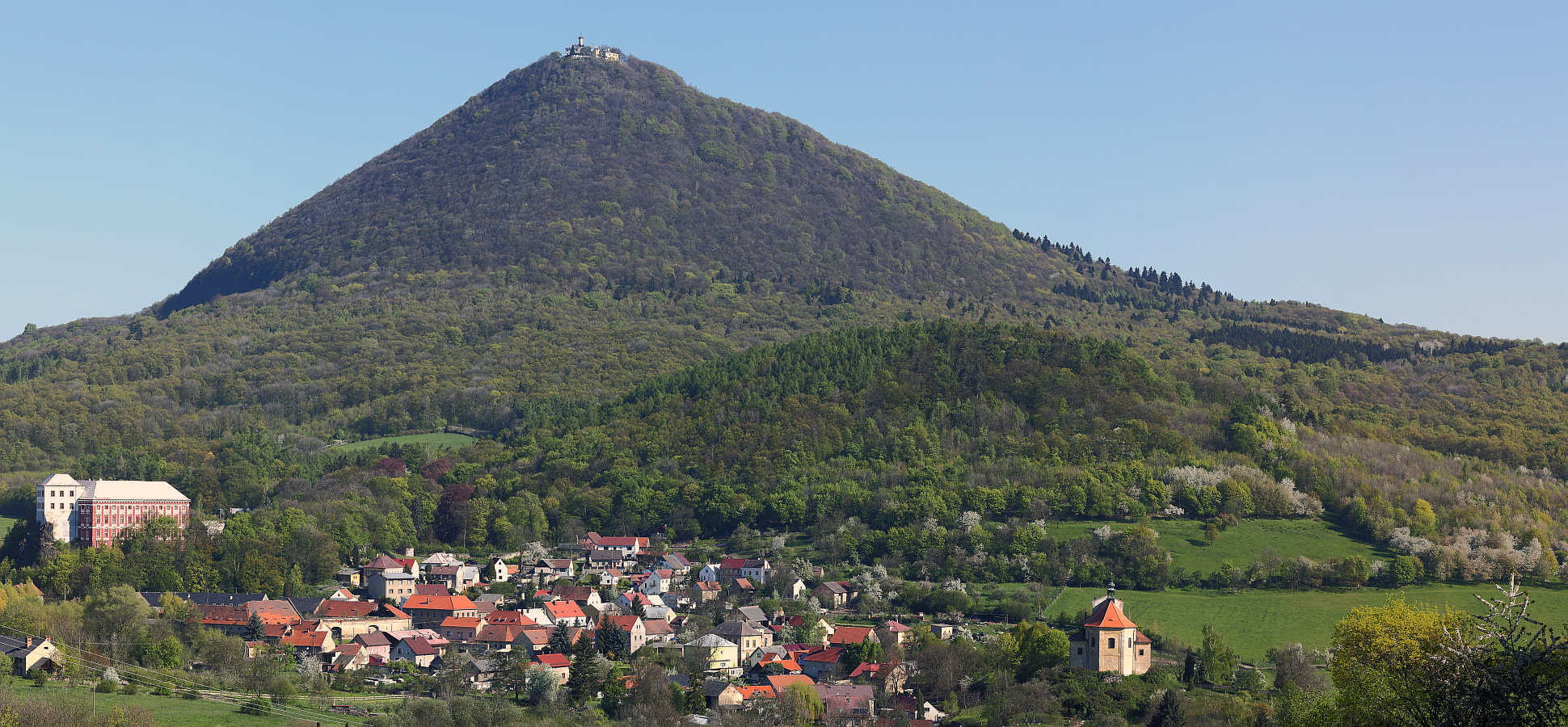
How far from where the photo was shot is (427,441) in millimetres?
167125

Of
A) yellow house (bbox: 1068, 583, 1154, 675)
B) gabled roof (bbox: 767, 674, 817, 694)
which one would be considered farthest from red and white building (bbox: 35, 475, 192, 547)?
yellow house (bbox: 1068, 583, 1154, 675)

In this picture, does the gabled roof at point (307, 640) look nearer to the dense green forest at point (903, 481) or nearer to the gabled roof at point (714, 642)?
the dense green forest at point (903, 481)

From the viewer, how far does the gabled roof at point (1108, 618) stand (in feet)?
245

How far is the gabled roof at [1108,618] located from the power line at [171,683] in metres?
33.4

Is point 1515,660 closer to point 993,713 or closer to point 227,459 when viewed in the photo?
point 993,713

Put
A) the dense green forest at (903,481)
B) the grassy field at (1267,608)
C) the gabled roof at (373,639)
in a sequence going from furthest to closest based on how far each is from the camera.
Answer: the dense green forest at (903,481)
the gabled roof at (373,639)
the grassy field at (1267,608)

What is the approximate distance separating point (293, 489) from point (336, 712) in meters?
A: 73.5

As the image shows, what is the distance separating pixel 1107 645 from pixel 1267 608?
96.1 feet

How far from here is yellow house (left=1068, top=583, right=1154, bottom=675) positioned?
74.6m

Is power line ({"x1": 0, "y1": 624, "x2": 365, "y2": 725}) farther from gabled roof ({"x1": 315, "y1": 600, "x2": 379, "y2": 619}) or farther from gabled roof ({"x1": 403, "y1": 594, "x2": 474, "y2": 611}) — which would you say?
gabled roof ({"x1": 403, "y1": 594, "x2": 474, "y2": 611})

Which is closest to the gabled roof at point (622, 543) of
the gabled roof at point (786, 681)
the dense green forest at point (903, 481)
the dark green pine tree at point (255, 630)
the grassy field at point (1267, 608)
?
the dense green forest at point (903, 481)

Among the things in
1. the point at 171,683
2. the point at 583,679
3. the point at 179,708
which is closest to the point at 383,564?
the point at 171,683

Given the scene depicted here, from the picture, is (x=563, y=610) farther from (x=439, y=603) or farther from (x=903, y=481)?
(x=903, y=481)

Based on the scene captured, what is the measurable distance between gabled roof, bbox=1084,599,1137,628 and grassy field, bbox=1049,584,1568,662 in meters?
13.7
